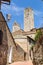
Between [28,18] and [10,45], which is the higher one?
[10,45]

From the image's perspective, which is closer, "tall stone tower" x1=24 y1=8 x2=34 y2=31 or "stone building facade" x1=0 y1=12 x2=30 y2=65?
"stone building facade" x1=0 y1=12 x2=30 y2=65

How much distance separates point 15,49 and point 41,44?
1235 centimetres

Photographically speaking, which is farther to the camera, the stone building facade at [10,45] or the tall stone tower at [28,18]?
the tall stone tower at [28,18]

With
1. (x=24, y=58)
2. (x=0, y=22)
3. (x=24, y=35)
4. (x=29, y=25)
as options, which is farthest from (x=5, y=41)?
(x=29, y=25)

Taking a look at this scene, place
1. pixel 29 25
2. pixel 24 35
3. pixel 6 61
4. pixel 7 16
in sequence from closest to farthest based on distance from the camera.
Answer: pixel 7 16
pixel 6 61
pixel 24 35
pixel 29 25

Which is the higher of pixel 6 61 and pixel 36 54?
pixel 36 54

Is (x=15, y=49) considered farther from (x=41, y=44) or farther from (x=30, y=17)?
(x=30, y=17)

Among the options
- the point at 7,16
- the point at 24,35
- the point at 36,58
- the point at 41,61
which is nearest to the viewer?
the point at 41,61

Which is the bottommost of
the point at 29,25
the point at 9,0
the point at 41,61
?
the point at 29,25

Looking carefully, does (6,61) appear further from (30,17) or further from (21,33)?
(30,17)

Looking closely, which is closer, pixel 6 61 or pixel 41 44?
pixel 41 44

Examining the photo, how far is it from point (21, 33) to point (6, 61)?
15.1 metres

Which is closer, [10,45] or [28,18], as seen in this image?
[10,45]

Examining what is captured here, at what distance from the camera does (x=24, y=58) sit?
2719cm
